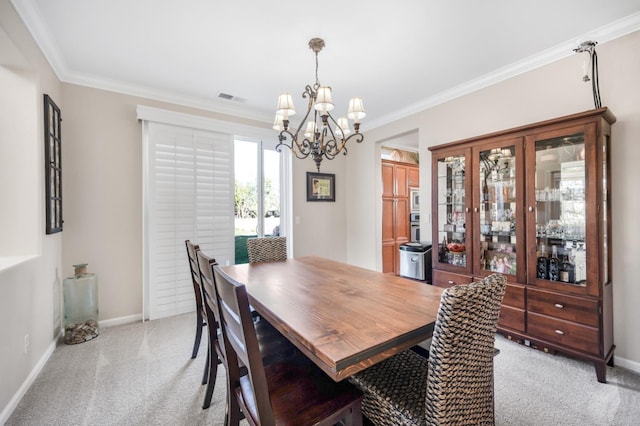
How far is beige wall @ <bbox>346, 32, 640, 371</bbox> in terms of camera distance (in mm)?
2133

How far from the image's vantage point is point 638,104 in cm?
211

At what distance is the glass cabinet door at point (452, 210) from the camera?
2.89m

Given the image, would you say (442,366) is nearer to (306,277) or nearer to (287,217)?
(306,277)

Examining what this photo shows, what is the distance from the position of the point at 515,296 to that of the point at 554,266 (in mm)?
386

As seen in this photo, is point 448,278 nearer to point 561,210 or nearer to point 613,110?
point 561,210

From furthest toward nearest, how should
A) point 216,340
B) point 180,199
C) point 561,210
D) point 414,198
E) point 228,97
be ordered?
point 414,198, point 228,97, point 180,199, point 561,210, point 216,340

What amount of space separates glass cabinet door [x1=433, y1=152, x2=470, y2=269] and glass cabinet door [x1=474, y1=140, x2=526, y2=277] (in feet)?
0.45

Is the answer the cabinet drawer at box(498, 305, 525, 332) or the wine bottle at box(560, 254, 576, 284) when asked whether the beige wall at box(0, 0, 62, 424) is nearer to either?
the cabinet drawer at box(498, 305, 525, 332)

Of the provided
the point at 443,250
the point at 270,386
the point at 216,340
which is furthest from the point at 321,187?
the point at 270,386

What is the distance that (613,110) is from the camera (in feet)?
7.27

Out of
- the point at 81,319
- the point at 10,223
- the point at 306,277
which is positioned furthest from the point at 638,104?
the point at 81,319

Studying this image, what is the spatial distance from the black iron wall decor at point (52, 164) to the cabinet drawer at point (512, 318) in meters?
3.91

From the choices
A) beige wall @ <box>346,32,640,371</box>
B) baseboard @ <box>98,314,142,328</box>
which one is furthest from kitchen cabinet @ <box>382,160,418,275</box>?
baseboard @ <box>98,314,142,328</box>

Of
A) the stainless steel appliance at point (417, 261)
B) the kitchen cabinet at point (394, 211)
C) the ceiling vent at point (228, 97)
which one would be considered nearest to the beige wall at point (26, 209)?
the ceiling vent at point (228, 97)
